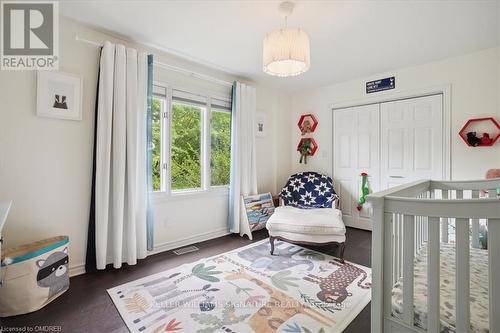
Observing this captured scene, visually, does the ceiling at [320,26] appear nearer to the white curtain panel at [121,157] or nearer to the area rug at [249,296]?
the white curtain panel at [121,157]

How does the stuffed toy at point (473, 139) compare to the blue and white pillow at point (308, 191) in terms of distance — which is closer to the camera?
the stuffed toy at point (473, 139)

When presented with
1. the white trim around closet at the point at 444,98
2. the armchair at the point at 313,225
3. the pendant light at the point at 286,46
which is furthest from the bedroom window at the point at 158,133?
the white trim around closet at the point at 444,98

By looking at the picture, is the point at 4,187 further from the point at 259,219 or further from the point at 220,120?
the point at 259,219

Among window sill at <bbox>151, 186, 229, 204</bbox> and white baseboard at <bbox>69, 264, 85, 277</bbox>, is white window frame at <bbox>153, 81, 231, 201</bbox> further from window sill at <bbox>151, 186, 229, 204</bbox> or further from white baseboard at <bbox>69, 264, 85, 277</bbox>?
white baseboard at <bbox>69, 264, 85, 277</bbox>

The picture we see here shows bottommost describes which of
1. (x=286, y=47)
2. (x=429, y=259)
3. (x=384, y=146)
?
(x=429, y=259)

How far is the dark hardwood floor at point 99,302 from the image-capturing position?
155 centimetres

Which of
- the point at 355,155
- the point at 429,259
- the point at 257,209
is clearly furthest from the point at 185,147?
the point at 429,259

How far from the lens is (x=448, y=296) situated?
3.54 ft

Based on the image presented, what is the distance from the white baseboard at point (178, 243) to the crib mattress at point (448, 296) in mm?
2400

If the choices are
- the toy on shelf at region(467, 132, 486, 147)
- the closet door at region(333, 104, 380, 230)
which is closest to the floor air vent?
the closet door at region(333, 104, 380, 230)

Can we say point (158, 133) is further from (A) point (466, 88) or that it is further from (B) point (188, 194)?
(A) point (466, 88)

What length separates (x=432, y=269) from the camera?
0.97 meters

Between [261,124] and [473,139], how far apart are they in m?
2.62

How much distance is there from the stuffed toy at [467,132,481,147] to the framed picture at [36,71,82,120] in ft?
13.3
